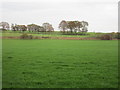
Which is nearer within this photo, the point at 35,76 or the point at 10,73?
the point at 35,76

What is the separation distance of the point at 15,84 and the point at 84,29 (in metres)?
62.9

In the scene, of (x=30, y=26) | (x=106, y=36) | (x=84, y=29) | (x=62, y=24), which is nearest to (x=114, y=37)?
(x=106, y=36)

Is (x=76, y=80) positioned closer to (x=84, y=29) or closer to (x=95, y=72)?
(x=95, y=72)

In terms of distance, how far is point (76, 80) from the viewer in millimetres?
6891

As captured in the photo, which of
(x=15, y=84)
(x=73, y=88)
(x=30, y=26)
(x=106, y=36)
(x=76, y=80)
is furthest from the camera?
(x=30, y=26)

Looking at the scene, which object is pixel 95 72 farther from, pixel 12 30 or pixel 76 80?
pixel 12 30

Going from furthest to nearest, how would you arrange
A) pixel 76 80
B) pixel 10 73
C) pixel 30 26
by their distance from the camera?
1. pixel 30 26
2. pixel 10 73
3. pixel 76 80

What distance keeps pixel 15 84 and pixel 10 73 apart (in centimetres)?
178

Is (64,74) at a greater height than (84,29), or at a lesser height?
lesser

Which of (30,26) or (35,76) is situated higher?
(30,26)

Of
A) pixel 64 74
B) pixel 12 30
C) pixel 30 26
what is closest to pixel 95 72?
pixel 64 74

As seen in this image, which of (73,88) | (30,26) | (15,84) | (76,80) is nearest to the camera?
(73,88)

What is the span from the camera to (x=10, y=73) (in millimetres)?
8023

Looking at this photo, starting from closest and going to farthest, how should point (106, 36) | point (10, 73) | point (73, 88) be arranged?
1. point (73, 88)
2. point (10, 73)
3. point (106, 36)
